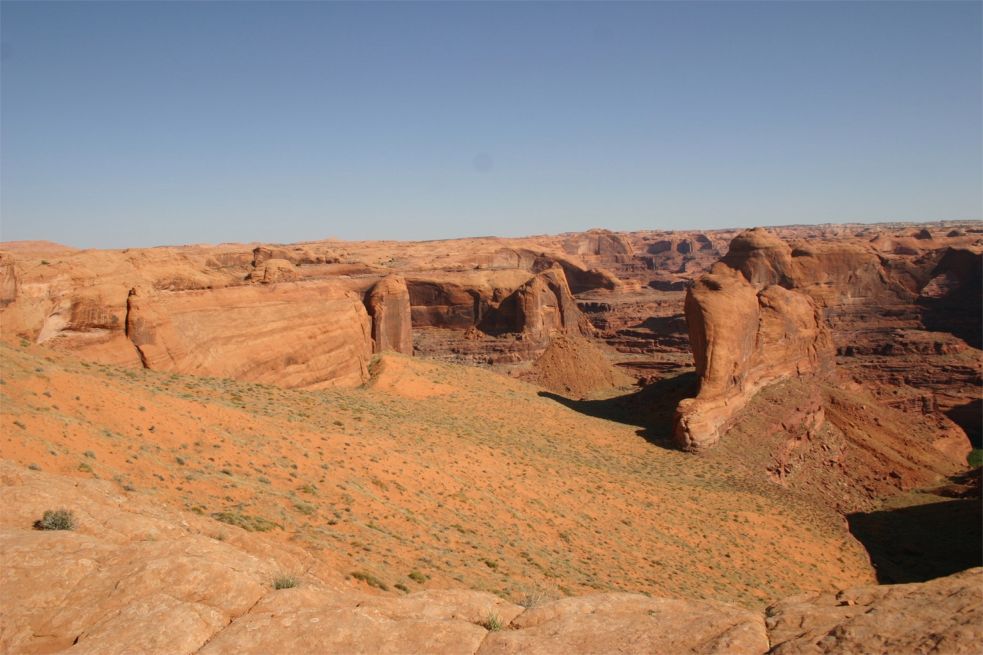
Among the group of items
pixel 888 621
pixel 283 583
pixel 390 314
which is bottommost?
pixel 283 583

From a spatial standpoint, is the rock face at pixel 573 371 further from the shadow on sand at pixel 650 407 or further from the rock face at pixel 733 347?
the rock face at pixel 733 347

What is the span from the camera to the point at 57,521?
24.2 ft

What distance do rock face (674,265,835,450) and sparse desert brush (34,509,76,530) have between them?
80.6 feet

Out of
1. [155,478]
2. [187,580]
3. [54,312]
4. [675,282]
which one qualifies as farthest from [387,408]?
[675,282]

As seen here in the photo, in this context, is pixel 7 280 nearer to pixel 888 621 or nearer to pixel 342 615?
pixel 342 615

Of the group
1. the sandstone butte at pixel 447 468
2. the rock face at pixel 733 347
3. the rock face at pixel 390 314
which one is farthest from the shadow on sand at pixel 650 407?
the rock face at pixel 390 314

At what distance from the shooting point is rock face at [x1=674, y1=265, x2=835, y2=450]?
28516mm

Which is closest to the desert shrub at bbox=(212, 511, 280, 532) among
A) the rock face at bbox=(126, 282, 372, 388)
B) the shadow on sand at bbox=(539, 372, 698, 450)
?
the rock face at bbox=(126, 282, 372, 388)

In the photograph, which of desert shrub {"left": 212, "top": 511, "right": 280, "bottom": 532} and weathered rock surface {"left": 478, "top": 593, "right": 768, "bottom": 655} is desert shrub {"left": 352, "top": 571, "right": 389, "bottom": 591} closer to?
desert shrub {"left": 212, "top": 511, "right": 280, "bottom": 532}

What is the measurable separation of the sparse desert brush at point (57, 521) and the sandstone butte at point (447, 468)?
0.24 metres

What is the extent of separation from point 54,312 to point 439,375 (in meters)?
19.0

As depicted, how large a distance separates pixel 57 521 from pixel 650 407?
100ft

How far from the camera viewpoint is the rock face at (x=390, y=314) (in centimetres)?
3872

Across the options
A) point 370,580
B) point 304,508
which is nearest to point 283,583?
point 370,580
